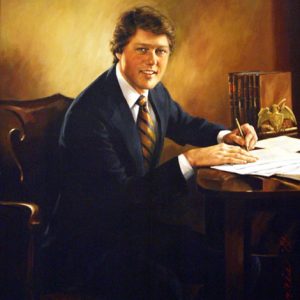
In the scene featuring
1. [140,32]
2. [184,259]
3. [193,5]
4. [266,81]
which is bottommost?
[184,259]

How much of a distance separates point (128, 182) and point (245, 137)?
500 mm

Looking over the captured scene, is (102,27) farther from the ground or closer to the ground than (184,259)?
farther from the ground

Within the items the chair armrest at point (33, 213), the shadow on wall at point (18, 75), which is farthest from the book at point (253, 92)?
the chair armrest at point (33, 213)

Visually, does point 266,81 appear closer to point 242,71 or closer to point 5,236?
point 242,71

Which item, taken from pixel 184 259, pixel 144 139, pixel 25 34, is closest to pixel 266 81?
pixel 144 139

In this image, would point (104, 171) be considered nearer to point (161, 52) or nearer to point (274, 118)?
point (161, 52)

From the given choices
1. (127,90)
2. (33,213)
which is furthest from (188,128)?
(33,213)

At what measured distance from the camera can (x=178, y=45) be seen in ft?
6.73

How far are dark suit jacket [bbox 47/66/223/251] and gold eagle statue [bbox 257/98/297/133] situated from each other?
0.57 metres

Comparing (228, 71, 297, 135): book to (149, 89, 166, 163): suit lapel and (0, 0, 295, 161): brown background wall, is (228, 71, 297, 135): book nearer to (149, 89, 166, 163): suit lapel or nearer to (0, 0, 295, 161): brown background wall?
(0, 0, 295, 161): brown background wall

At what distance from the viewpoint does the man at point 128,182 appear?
1683 millimetres

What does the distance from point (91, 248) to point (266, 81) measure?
993 millimetres

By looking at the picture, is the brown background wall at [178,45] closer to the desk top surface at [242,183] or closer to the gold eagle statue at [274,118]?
the gold eagle statue at [274,118]

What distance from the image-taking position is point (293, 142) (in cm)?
193
